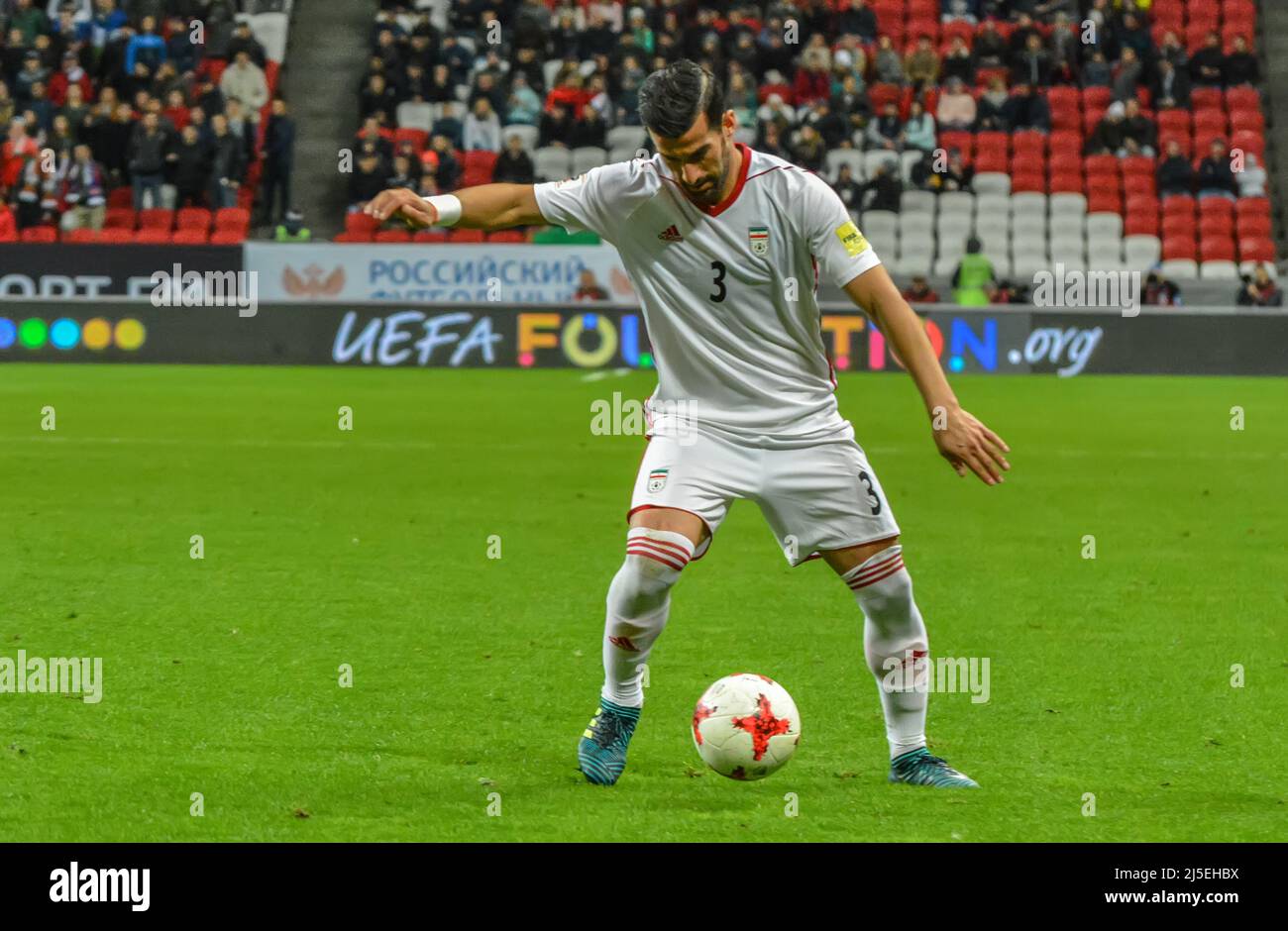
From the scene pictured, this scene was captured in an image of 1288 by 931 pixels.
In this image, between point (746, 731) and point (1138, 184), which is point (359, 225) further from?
point (746, 731)

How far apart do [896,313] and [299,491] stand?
8527 millimetres

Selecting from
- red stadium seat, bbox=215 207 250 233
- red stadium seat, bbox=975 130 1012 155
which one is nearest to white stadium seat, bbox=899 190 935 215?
red stadium seat, bbox=975 130 1012 155

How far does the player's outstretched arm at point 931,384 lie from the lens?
17.5 ft

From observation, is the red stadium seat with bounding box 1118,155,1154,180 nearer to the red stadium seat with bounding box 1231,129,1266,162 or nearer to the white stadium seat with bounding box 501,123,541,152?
the red stadium seat with bounding box 1231,129,1266,162

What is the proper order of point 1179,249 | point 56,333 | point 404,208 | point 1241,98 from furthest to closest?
point 1241,98, point 1179,249, point 56,333, point 404,208

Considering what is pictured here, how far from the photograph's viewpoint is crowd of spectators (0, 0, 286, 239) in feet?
93.6

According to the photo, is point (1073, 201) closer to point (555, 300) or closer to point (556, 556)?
point (555, 300)

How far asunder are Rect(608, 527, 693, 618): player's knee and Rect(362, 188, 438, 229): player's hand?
3.55 ft

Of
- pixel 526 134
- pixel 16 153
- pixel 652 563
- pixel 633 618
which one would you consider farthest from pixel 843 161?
pixel 652 563

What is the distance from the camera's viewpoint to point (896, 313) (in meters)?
5.45

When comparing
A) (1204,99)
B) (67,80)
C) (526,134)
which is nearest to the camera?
(526,134)

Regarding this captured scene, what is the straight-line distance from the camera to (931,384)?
5.39 meters

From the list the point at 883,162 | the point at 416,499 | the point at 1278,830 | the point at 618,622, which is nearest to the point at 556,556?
the point at 416,499

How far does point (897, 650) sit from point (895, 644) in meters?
0.02
